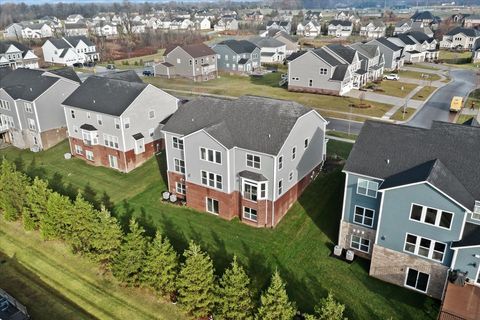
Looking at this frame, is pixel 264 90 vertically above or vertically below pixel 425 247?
below

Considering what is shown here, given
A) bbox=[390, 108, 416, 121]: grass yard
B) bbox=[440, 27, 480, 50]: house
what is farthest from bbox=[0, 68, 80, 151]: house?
bbox=[440, 27, 480, 50]: house

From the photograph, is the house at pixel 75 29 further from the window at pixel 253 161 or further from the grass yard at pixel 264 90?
the window at pixel 253 161

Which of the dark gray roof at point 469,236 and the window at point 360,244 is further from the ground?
the dark gray roof at point 469,236

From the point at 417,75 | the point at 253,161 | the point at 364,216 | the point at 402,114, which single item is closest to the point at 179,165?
the point at 253,161

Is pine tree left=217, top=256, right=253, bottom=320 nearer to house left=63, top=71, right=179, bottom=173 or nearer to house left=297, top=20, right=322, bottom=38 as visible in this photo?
house left=63, top=71, right=179, bottom=173

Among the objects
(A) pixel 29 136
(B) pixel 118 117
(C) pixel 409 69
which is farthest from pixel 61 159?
(C) pixel 409 69

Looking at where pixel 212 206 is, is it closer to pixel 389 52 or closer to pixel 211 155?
pixel 211 155

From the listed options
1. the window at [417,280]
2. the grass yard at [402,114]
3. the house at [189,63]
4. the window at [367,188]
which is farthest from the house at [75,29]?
the window at [417,280]
